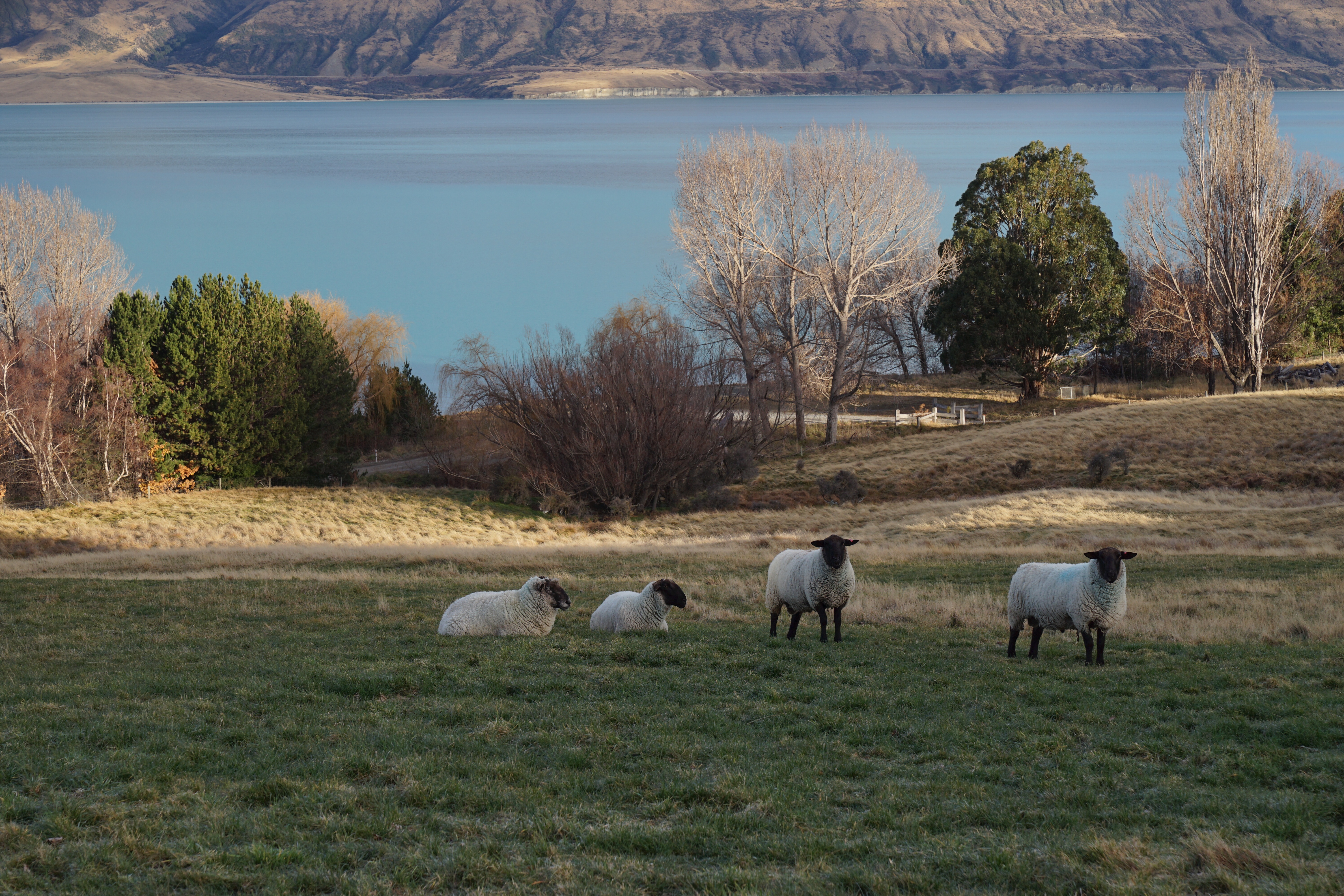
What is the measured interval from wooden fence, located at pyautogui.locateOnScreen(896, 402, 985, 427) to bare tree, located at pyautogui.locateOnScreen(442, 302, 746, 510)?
1451cm

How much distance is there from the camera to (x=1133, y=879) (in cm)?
632

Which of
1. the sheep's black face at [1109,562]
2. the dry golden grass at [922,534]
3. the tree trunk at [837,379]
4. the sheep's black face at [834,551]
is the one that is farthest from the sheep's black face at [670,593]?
the tree trunk at [837,379]

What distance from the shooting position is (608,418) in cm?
5056

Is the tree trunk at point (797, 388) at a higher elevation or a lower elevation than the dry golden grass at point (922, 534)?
higher

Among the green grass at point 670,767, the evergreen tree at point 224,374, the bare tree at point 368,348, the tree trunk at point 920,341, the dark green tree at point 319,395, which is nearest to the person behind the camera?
the green grass at point 670,767

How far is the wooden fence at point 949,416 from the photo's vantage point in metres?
62.0

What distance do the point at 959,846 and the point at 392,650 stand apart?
30.6ft

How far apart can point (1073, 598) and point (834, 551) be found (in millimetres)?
3224

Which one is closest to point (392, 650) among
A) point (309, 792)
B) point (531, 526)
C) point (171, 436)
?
point (309, 792)

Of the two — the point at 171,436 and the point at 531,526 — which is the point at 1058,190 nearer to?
the point at 531,526

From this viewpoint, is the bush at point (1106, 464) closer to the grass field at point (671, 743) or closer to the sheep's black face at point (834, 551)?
the grass field at point (671, 743)

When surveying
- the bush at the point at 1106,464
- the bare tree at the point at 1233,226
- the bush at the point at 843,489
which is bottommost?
the bush at the point at 843,489

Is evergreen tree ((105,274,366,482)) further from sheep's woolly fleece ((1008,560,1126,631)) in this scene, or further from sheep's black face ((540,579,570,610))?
sheep's woolly fleece ((1008,560,1126,631))

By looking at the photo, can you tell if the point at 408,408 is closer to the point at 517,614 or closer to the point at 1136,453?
the point at 1136,453
